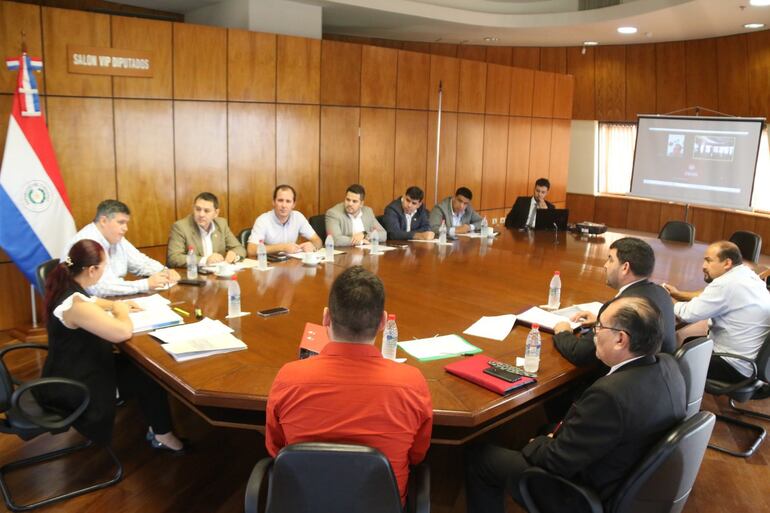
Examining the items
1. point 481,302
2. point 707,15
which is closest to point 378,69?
point 707,15

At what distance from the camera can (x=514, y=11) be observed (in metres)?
8.98

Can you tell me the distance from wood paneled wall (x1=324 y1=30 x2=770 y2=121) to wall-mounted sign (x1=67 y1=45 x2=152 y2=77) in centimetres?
408

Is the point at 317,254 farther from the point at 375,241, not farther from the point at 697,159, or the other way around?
the point at 697,159

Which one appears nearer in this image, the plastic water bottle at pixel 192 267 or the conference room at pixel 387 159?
the conference room at pixel 387 159

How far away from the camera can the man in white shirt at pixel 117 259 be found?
12.2 ft

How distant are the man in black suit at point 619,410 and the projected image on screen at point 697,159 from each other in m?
7.43

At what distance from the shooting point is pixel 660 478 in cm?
209

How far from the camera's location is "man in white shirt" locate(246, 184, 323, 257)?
5.20 metres

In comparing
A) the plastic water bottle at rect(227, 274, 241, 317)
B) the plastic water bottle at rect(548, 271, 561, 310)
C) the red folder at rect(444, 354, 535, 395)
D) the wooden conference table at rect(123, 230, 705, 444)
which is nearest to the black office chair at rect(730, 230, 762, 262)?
the wooden conference table at rect(123, 230, 705, 444)

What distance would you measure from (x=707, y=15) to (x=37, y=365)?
7874 millimetres

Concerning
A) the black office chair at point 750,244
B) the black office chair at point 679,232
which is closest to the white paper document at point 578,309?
the black office chair at point 750,244

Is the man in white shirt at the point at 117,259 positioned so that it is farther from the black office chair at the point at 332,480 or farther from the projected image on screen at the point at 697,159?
the projected image on screen at the point at 697,159

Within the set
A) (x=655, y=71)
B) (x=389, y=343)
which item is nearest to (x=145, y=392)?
(x=389, y=343)

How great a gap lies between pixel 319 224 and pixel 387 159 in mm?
2232
